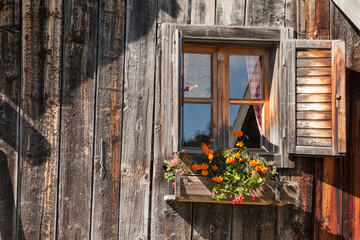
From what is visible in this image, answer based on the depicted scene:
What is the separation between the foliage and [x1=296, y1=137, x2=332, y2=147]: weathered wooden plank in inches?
12.2

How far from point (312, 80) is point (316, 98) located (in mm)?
149

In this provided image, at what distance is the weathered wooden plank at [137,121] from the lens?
8.96 ft

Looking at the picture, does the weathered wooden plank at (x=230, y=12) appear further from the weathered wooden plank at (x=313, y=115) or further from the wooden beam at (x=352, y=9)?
the weathered wooden plank at (x=313, y=115)

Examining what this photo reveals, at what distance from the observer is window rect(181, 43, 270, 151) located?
2.85m

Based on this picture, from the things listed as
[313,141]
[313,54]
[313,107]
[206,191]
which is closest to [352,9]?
[313,54]

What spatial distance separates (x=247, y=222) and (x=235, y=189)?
1.46 feet

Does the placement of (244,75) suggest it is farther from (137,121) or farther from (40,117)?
(40,117)

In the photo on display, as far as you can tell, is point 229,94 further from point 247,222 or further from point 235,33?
point 247,222

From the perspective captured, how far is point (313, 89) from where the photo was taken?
2.61 meters

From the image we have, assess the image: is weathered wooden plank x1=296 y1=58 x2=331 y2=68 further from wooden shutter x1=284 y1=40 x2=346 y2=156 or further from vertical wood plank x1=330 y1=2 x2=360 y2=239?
vertical wood plank x1=330 y1=2 x2=360 y2=239

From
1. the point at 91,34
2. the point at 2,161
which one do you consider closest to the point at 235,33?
the point at 91,34

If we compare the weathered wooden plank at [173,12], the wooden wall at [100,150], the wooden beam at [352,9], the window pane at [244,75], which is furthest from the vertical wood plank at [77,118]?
the wooden beam at [352,9]

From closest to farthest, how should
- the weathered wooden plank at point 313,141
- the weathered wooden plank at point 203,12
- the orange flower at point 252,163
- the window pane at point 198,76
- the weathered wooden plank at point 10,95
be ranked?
1. the orange flower at point 252,163
2. the weathered wooden plank at point 313,141
3. the weathered wooden plank at point 10,95
4. the weathered wooden plank at point 203,12
5. the window pane at point 198,76

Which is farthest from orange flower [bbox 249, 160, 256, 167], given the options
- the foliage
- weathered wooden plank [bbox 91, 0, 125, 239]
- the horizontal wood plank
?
weathered wooden plank [bbox 91, 0, 125, 239]
